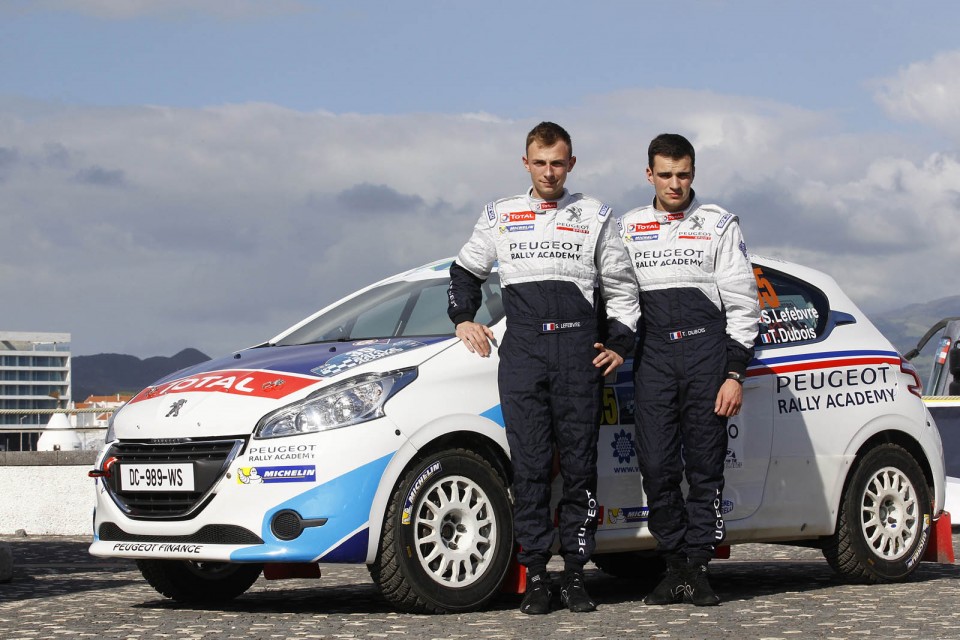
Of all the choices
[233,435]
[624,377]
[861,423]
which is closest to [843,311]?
[861,423]

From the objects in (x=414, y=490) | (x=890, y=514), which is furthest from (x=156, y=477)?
(x=890, y=514)

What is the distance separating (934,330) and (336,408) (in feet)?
51.7

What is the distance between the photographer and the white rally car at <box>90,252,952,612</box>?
6.25 meters

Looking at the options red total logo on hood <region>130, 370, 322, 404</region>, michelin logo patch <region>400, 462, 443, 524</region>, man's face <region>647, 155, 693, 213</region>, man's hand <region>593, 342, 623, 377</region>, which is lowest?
michelin logo patch <region>400, 462, 443, 524</region>

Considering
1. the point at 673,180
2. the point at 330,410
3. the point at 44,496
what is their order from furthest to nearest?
the point at 44,496 → the point at 673,180 → the point at 330,410

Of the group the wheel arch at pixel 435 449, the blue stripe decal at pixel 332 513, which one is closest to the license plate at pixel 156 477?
the blue stripe decal at pixel 332 513

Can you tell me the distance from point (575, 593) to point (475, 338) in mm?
1214

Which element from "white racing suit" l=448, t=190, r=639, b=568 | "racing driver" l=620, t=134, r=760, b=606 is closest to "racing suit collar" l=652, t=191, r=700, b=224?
"racing driver" l=620, t=134, r=760, b=606

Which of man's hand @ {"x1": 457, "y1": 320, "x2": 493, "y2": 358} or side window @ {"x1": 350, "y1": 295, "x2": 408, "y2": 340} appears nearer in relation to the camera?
man's hand @ {"x1": 457, "y1": 320, "x2": 493, "y2": 358}

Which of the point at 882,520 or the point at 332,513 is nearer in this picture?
the point at 332,513

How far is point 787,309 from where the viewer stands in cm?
799

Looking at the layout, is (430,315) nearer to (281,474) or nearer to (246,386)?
(246,386)

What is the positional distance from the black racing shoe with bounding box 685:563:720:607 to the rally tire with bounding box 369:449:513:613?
899 millimetres

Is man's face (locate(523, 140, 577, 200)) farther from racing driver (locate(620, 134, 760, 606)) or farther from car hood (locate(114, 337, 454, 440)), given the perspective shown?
car hood (locate(114, 337, 454, 440))
